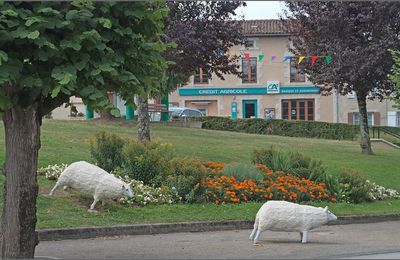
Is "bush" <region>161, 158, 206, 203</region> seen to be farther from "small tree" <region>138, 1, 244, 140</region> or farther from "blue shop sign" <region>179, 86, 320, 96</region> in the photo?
"blue shop sign" <region>179, 86, 320, 96</region>

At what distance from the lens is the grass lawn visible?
12344 millimetres

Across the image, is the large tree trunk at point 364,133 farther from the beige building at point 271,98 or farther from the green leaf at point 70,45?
the beige building at point 271,98

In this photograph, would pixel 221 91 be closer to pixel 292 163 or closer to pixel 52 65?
pixel 292 163

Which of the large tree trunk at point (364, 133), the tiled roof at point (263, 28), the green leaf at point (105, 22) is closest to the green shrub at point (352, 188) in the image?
the large tree trunk at point (364, 133)

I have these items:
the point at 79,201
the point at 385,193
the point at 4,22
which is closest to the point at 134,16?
the point at 4,22

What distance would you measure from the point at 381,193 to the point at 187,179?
6427mm

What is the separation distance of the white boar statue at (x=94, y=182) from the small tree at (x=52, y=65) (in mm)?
4263

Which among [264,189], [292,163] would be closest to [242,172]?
[264,189]

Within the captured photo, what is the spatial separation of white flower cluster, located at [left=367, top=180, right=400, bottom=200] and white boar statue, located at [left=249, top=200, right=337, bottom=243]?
21.1 feet

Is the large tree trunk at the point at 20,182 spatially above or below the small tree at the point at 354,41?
below

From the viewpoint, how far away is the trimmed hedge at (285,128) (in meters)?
41.1

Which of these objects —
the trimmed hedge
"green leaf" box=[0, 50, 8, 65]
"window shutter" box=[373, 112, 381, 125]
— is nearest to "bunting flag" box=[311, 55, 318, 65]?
the trimmed hedge

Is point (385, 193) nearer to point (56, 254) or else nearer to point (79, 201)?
point (79, 201)

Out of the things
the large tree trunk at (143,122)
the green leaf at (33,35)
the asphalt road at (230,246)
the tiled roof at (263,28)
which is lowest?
the asphalt road at (230,246)
